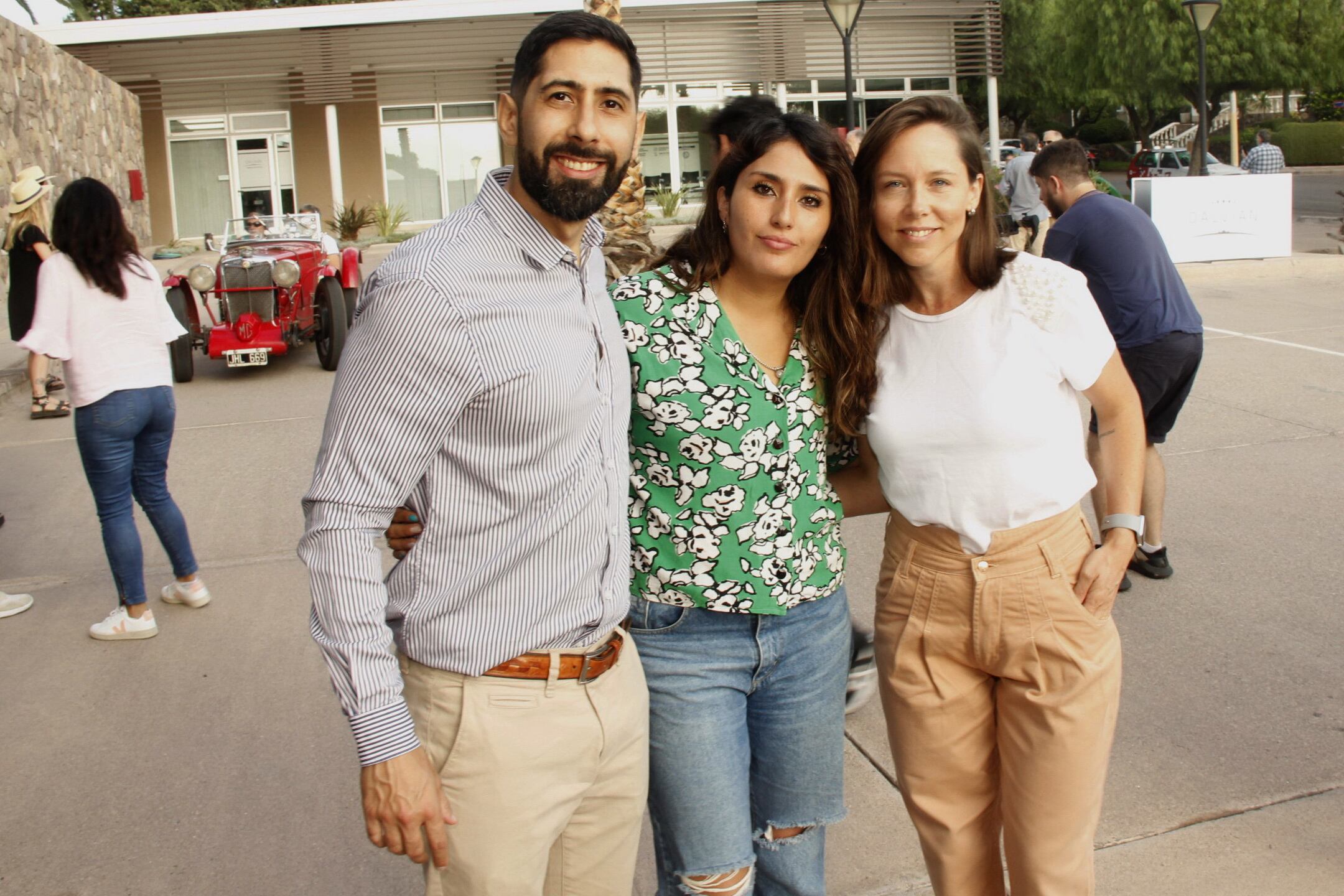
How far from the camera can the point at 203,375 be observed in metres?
11.8

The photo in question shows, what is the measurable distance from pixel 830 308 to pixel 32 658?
4005mm

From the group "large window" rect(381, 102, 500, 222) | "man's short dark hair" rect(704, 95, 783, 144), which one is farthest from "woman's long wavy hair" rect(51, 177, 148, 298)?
"large window" rect(381, 102, 500, 222)

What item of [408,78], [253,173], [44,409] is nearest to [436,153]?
[408,78]

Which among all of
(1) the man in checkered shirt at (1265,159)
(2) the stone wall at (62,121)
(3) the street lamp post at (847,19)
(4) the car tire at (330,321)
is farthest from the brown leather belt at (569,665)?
(1) the man in checkered shirt at (1265,159)

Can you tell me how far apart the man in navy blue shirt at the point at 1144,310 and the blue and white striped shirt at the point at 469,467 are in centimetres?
351

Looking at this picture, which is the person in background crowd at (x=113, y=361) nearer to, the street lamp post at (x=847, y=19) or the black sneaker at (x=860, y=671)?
the black sneaker at (x=860, y=671)

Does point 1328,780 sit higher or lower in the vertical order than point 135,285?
lower

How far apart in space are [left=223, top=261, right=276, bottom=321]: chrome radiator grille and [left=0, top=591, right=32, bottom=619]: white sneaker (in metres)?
6.33

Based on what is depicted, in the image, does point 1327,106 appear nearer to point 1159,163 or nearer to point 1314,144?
point 1314,144

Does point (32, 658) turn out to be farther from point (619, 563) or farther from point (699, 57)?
point (699, 57)

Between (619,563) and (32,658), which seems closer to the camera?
(619,563)

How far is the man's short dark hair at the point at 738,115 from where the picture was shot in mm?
2387

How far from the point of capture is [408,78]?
2692 centimetres

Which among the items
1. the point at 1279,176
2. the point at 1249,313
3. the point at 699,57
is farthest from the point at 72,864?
the point at 699,57
